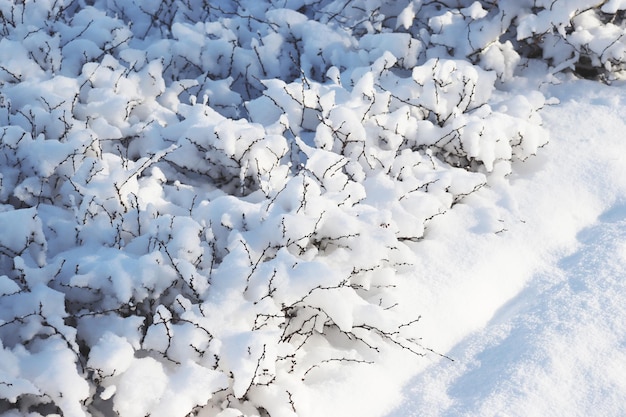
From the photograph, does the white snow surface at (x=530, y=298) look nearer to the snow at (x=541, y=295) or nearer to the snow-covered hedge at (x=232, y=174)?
the snow at (x=541, y=295)

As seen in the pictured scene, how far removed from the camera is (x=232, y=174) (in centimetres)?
311

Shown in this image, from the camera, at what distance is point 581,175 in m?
3.32

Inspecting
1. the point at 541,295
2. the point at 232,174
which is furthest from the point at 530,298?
the point at 232,174

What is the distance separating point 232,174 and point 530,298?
1.28 m

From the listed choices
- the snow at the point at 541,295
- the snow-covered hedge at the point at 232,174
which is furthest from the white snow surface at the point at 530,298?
the snow-covered hedge at the point at 232,174

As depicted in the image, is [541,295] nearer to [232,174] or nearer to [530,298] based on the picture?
[530,298]

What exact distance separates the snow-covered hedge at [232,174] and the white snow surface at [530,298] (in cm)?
11

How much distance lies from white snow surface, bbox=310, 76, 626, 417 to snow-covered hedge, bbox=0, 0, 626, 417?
110mm

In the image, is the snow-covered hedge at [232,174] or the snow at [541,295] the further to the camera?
the snow at [541,295]

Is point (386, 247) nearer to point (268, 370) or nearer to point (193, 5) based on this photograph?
point (268, 370)

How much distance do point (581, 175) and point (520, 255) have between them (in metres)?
0.65

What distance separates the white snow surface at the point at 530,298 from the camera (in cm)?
227

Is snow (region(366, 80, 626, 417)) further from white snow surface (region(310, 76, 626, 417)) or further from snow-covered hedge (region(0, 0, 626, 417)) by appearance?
snow-covered hedge (region(0, 0, 626, 417))

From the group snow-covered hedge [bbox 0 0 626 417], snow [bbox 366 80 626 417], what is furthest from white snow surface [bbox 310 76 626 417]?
snow-covered hedge [bbox 0 0 626 417]
